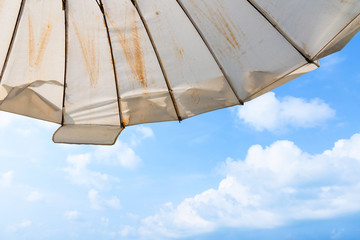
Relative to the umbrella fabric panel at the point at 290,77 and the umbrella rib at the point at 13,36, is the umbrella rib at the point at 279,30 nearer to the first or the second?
the umbrella fabric panel at the point at 290,77

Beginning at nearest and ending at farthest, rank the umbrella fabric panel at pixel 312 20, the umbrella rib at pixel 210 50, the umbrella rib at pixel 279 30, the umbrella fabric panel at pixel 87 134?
the umbrella fabric panel at pixel 312 20
the umbrella rib at pixel 279 30
the umbrella rib at pixel 210 50
the umbrella fabric panel at pixel 87 134

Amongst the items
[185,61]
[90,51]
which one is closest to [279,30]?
[185,61]

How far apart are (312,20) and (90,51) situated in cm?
350

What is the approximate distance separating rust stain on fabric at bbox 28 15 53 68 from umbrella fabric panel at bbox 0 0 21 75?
265 mm

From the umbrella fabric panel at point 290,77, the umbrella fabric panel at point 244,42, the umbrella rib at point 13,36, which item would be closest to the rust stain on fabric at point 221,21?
the umbrella fabric panel at point 244,42

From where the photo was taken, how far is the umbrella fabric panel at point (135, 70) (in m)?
5.45

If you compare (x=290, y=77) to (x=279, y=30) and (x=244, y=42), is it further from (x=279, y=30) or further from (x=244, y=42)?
(x=244, y=42)

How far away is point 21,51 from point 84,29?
1090 millimetres

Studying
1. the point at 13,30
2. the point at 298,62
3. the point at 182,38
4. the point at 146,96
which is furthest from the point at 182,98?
the point at 13,30

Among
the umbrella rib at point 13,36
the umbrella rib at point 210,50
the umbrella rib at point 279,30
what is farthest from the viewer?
the umbrella rib at point 13,36

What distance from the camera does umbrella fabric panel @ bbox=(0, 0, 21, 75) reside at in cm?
535

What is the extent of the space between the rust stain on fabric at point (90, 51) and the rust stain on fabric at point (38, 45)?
1.52 ft

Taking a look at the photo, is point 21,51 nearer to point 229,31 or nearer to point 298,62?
→ point 229,31

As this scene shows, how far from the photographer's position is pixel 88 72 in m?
6.00
